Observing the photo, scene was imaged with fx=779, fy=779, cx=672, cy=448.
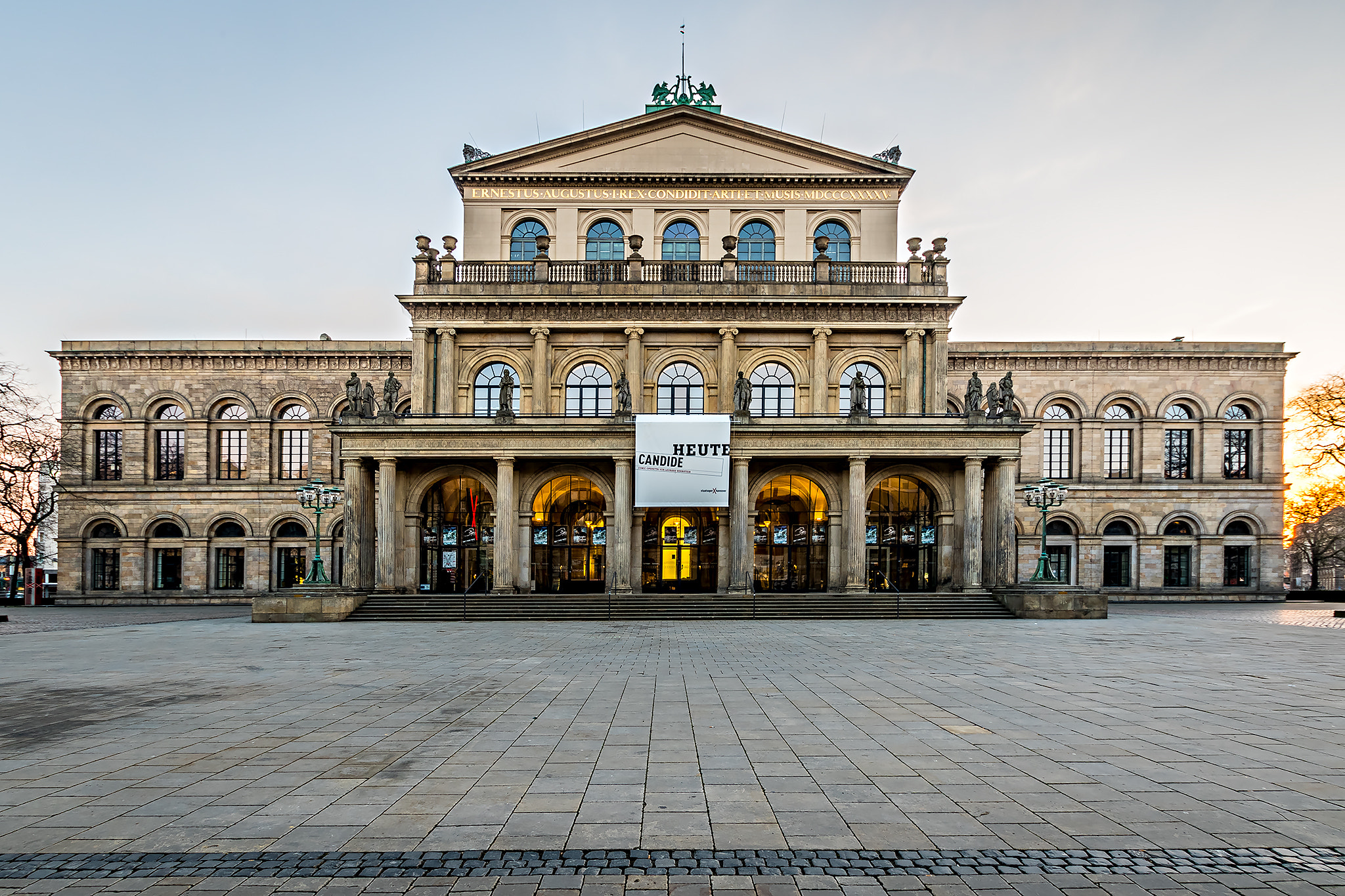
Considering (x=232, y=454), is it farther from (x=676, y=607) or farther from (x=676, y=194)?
(x=676, y=607)

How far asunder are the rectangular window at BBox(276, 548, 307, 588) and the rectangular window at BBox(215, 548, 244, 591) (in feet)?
6.56

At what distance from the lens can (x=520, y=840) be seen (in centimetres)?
567

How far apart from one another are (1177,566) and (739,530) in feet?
86.5

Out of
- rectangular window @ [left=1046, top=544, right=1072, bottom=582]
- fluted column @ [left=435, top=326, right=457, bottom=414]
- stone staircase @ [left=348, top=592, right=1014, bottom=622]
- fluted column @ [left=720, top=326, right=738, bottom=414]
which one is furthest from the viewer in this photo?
rectangular window @ [left=1046, top=544, right=1072, bottom=582]

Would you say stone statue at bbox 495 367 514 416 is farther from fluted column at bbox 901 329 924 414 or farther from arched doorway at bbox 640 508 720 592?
fluted column at bbox 901 329 924 414

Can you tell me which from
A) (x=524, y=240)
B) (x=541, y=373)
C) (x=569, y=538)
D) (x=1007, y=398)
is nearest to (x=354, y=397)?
(x=541, y=373)

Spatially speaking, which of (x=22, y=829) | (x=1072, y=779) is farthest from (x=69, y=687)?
(x=1072, y=779)

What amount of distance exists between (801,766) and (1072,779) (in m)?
2.49

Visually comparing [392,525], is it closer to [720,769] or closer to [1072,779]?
[720,769]

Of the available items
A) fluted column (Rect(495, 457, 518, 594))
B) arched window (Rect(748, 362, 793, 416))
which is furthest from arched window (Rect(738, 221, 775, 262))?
fluted column (Rect(495, 457, 518, 594))

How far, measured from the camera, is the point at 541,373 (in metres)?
35.0

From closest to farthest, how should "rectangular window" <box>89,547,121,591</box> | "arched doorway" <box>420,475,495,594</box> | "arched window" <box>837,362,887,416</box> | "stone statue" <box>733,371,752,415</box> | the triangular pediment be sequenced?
"stone statue" <box>733,371,752,415</box> < "arched doorway" <box>420,475,495,594</box> < "arched window" <box>837,362,887,416</box> < the triangular pediment < "rectangular window" <box>89,547,121,591</box>

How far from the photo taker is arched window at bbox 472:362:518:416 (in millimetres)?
35656

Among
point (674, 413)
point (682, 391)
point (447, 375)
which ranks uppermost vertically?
point (447, 375)
